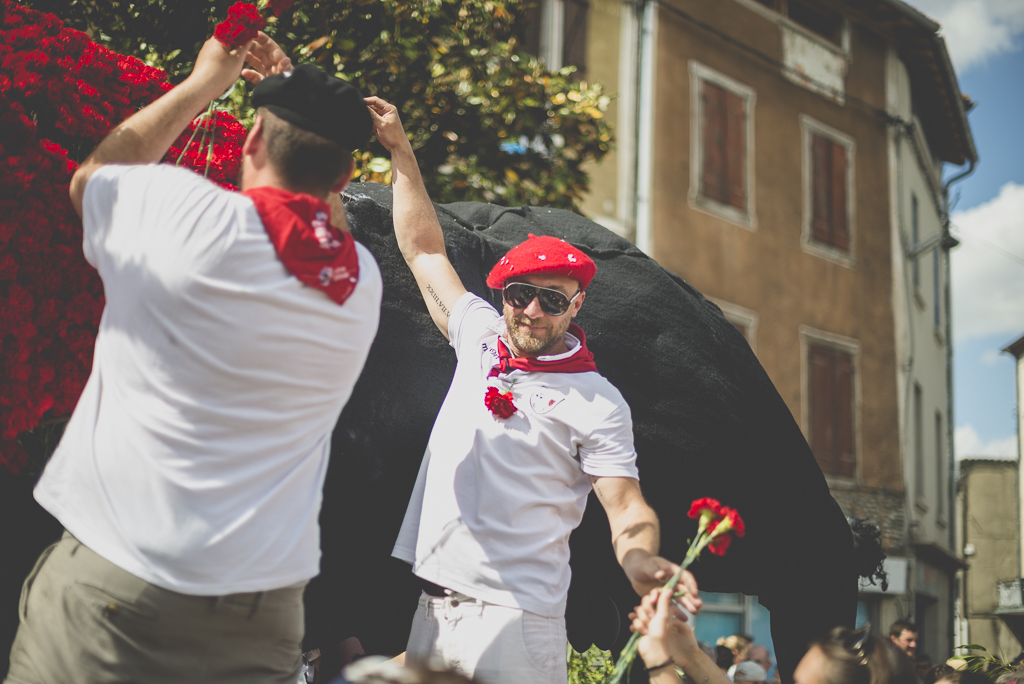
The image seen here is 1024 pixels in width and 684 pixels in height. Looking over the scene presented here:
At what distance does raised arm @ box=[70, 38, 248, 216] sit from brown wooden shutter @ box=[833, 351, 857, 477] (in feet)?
41.8

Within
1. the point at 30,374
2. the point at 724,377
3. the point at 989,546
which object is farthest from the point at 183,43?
the point at 989,546

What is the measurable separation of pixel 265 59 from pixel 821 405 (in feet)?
40.5

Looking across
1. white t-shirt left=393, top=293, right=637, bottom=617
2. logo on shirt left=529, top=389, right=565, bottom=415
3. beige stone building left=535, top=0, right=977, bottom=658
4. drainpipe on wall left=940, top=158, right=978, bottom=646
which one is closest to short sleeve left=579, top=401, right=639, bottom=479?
white t-shirt left=393, top=293, right=637, bottom=617

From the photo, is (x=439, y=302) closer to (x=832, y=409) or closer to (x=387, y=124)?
(x=387, y=124)

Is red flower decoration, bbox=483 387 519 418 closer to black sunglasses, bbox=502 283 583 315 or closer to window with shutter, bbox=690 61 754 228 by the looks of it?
black sunglasses, bbox=502 283 583 315

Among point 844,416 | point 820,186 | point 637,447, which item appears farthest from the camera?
point 820,186

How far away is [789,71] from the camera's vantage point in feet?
46.2

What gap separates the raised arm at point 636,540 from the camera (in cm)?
218

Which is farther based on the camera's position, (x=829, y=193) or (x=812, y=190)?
(x=829, y=193)

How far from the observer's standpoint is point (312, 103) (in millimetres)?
1963

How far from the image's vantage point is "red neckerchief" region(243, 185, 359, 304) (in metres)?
1.85

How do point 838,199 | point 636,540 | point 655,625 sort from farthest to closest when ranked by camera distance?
1. point 838,199
2. point 636,540
3. point 655,625

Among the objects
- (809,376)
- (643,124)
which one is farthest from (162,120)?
(809,376)

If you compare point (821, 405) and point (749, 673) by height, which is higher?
point (821, 405)
